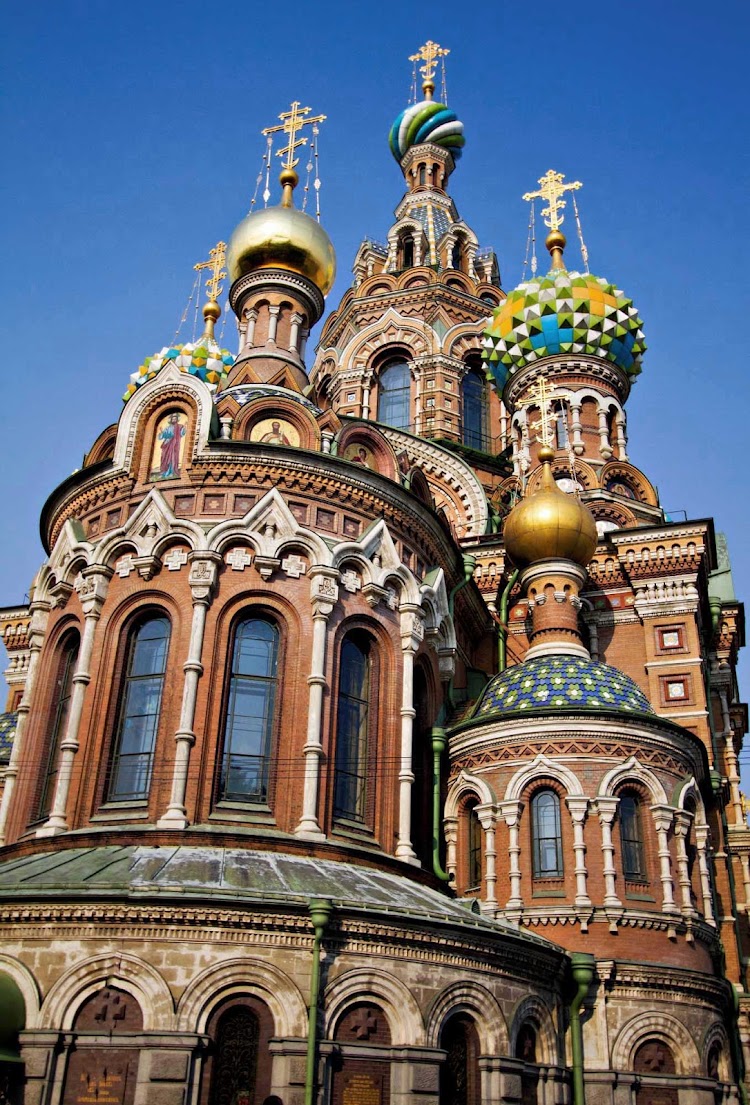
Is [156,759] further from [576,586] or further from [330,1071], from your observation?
[576,586]

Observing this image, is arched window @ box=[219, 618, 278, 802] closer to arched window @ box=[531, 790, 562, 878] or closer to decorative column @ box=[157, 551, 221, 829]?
decorative column @ box=[157, 551, 221, 829]

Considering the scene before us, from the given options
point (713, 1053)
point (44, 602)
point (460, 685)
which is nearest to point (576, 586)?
point (460, 685)

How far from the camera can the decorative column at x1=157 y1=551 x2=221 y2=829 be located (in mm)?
11727

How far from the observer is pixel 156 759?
39.9 ft

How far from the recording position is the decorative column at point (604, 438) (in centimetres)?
2131

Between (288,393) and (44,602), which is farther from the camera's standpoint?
(288,393)

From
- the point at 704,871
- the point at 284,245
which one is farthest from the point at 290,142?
the point at 704,871

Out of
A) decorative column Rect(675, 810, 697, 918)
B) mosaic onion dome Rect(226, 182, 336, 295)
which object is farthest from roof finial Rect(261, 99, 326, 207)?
decorative column Rect(675, 810, 697, 918)

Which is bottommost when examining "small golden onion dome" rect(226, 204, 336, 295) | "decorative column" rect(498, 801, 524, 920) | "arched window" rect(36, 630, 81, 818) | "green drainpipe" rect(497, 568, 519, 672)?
"decorative column" rect(498, 801, 524, 920)

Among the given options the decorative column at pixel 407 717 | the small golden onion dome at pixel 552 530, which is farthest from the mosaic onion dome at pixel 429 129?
the decorative column at pixel 407 717

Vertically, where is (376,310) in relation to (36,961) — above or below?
above

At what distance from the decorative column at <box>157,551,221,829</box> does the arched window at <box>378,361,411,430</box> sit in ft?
39.5

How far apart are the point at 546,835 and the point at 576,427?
9.73 m

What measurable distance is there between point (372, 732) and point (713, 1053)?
212 inches
